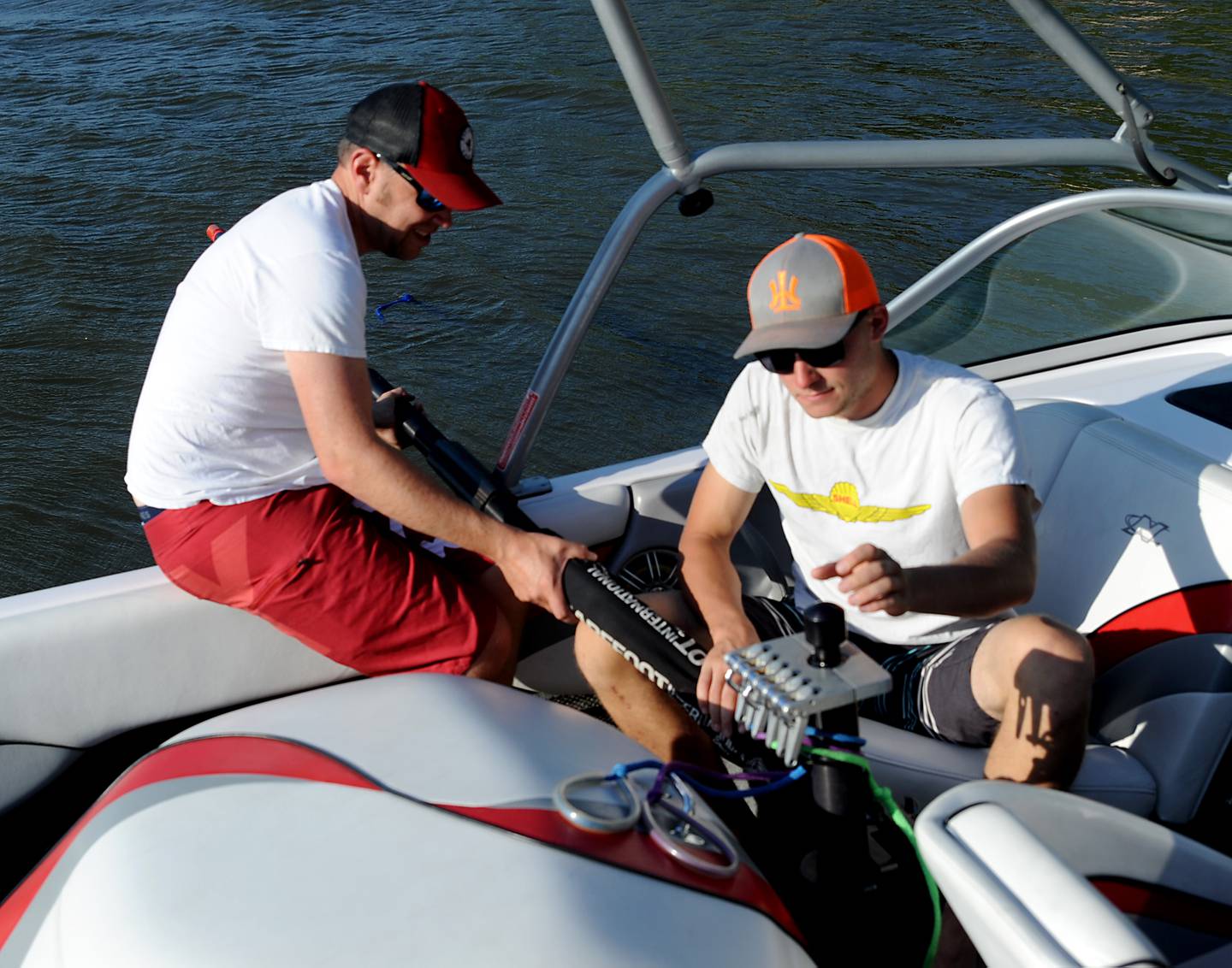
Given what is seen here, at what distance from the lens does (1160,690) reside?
1.78 meters

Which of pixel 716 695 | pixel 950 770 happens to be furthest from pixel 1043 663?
pixel 716 695

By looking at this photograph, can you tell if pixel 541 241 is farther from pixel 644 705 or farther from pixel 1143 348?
pixel 644 705

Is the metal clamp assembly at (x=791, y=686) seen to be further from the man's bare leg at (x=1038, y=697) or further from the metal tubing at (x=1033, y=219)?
the metal tubing at (x=1033, y=219)

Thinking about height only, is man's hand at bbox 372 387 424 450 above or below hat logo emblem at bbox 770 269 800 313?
below

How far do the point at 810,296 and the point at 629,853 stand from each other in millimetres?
758

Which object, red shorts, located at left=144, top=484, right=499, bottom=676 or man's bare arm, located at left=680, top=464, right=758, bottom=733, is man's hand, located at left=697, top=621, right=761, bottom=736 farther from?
red shorts, located at left=144, top=484, right=499, bottom=676

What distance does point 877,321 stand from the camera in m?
1.70

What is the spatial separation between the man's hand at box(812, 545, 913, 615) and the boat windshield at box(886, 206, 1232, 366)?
1232 mm

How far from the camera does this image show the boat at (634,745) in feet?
3.91

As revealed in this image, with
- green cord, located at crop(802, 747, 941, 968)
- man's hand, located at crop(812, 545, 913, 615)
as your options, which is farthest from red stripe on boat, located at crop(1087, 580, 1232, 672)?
green cord, located at crop(802, 747, 941, 968)

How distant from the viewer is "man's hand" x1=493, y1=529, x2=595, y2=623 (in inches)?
63.8

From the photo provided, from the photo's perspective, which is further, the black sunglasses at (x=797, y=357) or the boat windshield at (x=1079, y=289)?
the boat windshield at (x=1079, y=289)

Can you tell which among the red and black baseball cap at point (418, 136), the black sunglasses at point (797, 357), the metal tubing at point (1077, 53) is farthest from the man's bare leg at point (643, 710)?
the metal tubing at point (1077, 53)

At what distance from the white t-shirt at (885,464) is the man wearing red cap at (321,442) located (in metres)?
0.39
